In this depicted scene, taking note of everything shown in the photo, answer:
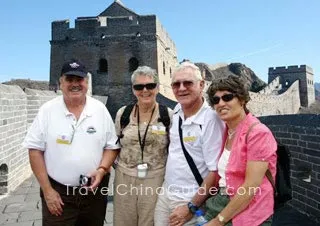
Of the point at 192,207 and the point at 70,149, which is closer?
the point at 192,207

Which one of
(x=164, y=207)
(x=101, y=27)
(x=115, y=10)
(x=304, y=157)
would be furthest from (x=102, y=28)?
(x=164, y=207)

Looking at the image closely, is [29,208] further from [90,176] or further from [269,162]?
[269,162]

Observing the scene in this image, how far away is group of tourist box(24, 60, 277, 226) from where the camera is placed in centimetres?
283

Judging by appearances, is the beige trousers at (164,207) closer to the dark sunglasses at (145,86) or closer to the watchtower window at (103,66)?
the dark sunglasses at (145,86)

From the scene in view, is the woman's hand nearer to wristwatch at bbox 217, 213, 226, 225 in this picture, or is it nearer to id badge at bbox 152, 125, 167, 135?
wristwatch at bbox 217, 213, 226, 225

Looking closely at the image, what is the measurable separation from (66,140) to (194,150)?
1.13 metres

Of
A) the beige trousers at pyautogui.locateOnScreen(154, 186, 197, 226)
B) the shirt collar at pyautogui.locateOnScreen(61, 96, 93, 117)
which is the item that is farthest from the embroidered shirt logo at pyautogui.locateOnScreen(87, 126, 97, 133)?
the beige trousers at pyautogui.locateOnScreen(154, 186, 197, 226)

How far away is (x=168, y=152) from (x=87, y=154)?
2.41ft

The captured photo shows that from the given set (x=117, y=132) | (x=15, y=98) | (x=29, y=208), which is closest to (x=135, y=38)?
(x=15, y=98)

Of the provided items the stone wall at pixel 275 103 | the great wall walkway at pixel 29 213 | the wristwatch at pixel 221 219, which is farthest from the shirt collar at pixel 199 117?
the stone wall at pixel 275 103

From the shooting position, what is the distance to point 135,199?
126 inches

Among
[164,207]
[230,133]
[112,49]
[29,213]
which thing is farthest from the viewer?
[112,49]

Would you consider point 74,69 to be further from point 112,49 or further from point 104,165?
point 112,49

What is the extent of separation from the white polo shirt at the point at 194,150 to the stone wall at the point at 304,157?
3051mm
